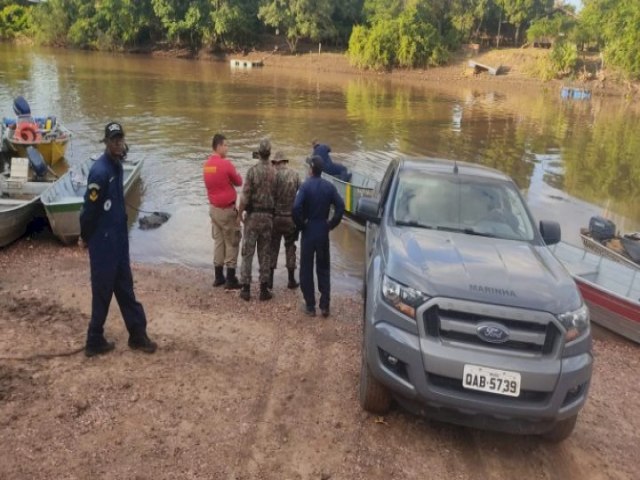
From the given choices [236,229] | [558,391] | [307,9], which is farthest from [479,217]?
[307,9]

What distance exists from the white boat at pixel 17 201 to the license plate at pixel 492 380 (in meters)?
8.07

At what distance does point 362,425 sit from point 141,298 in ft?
12.9

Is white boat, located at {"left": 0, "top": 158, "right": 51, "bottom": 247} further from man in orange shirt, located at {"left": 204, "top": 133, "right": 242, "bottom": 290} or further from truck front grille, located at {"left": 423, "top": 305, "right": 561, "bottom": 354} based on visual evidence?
truck front grille, located at {"left": 423, "top": 305, "right": 561, "bottom": 354}

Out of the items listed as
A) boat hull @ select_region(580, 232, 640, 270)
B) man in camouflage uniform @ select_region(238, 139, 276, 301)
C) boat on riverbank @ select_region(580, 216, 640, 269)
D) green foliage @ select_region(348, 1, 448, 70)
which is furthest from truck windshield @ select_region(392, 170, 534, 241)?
green foliage @ select_region(348, 1, 448, 70)

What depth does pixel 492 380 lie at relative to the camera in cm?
404

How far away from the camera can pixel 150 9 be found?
7612 centimetres

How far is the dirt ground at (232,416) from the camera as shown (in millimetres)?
4199

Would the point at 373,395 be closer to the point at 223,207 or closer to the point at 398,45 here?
the point at 223,207

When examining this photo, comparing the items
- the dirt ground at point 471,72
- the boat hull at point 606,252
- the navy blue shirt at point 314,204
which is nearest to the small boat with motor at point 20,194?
the navy blue shirt at point 314,204

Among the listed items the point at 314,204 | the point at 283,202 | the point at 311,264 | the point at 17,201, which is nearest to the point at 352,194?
the point at 283,202

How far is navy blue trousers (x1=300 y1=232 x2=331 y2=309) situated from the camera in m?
6.94

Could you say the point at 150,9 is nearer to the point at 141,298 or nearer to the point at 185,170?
the point at 185,170

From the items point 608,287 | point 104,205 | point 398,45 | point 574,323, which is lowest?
point 608,287

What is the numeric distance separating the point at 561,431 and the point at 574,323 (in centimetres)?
103
